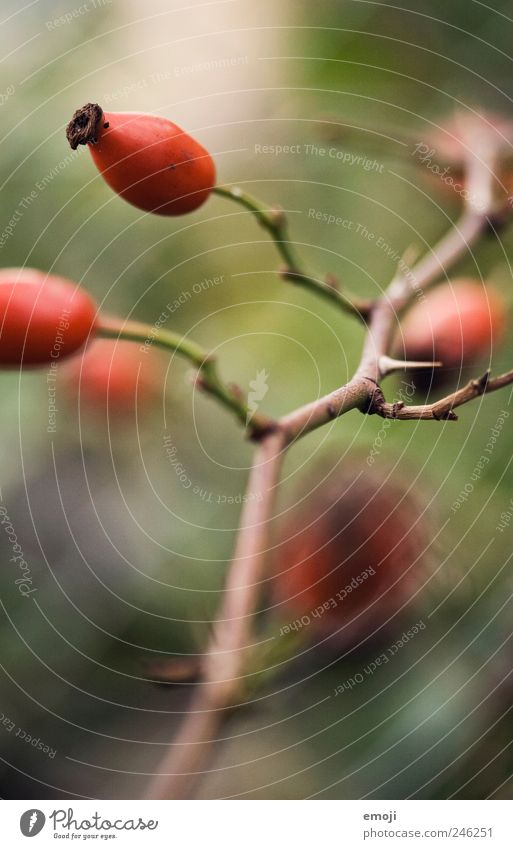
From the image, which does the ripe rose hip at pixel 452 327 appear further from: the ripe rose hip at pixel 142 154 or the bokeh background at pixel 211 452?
the ripe rose hip at pixel 142 154

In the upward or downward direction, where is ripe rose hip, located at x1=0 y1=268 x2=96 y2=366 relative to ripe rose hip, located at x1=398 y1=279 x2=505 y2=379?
downward

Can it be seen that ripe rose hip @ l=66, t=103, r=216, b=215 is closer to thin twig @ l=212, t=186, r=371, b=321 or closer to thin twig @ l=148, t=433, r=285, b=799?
thin twig @ l=212, t=186, r=371, b=321

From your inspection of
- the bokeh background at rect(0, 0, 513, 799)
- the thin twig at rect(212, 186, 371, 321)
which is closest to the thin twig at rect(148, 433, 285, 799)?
the bokeh background at rect(0, 0, 513, 799)

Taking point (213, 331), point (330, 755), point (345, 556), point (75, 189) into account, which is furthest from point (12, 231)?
point (330, 755)

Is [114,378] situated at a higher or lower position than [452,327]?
lower

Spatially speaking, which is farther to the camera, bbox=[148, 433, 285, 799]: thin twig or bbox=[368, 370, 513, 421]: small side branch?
bbox=[148, 433, 285, 799]: thin twig

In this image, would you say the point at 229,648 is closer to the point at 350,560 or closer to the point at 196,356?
the point at 350,560

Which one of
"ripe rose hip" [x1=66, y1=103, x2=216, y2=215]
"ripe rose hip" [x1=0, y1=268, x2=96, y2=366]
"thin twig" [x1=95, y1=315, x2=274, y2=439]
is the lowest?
"ripe rose hip" [x1=0, y1=268, x2=96, y2=366]

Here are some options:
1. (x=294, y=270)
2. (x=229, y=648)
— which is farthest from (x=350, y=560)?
(x=294, y=270)
